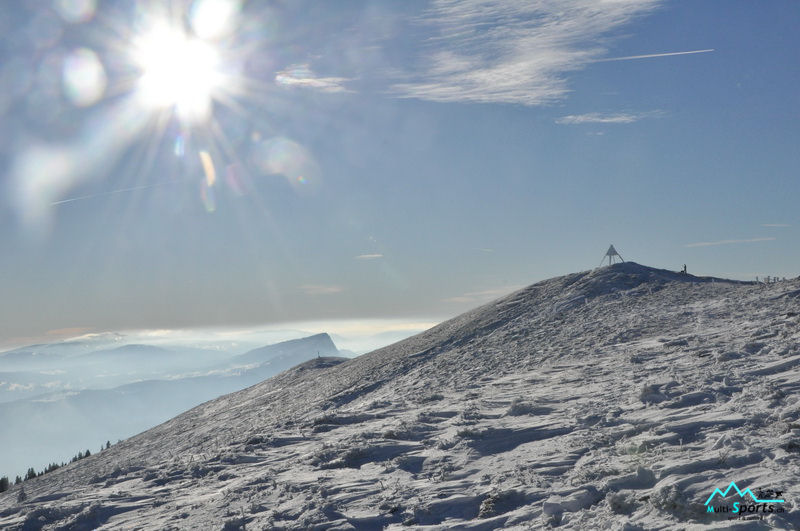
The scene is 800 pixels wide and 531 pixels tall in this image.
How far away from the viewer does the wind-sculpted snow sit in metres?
7.42

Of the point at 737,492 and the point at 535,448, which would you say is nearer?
the point at 737,492

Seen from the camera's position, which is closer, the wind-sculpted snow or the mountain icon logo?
the mountain icon logo

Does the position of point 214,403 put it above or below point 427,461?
above

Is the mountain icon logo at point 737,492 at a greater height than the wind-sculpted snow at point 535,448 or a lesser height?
lesser

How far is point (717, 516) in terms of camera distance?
624 centimetres

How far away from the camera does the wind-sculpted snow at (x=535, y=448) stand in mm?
7418

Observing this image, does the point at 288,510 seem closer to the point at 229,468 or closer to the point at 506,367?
the point at 229,468

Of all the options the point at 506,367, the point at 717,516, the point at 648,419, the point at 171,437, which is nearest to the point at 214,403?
the point at 171,437

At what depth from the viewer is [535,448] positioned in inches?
403

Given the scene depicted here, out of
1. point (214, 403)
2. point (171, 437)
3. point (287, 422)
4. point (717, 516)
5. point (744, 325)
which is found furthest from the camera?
point (214, 403)

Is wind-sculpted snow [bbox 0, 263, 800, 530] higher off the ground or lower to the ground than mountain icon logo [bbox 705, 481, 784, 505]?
higher

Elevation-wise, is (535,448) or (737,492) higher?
(535,448)

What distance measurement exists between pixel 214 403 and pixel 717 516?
38637mm

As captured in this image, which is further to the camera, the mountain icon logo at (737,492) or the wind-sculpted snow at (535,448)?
the wind-sculpted snow at (535,448)
